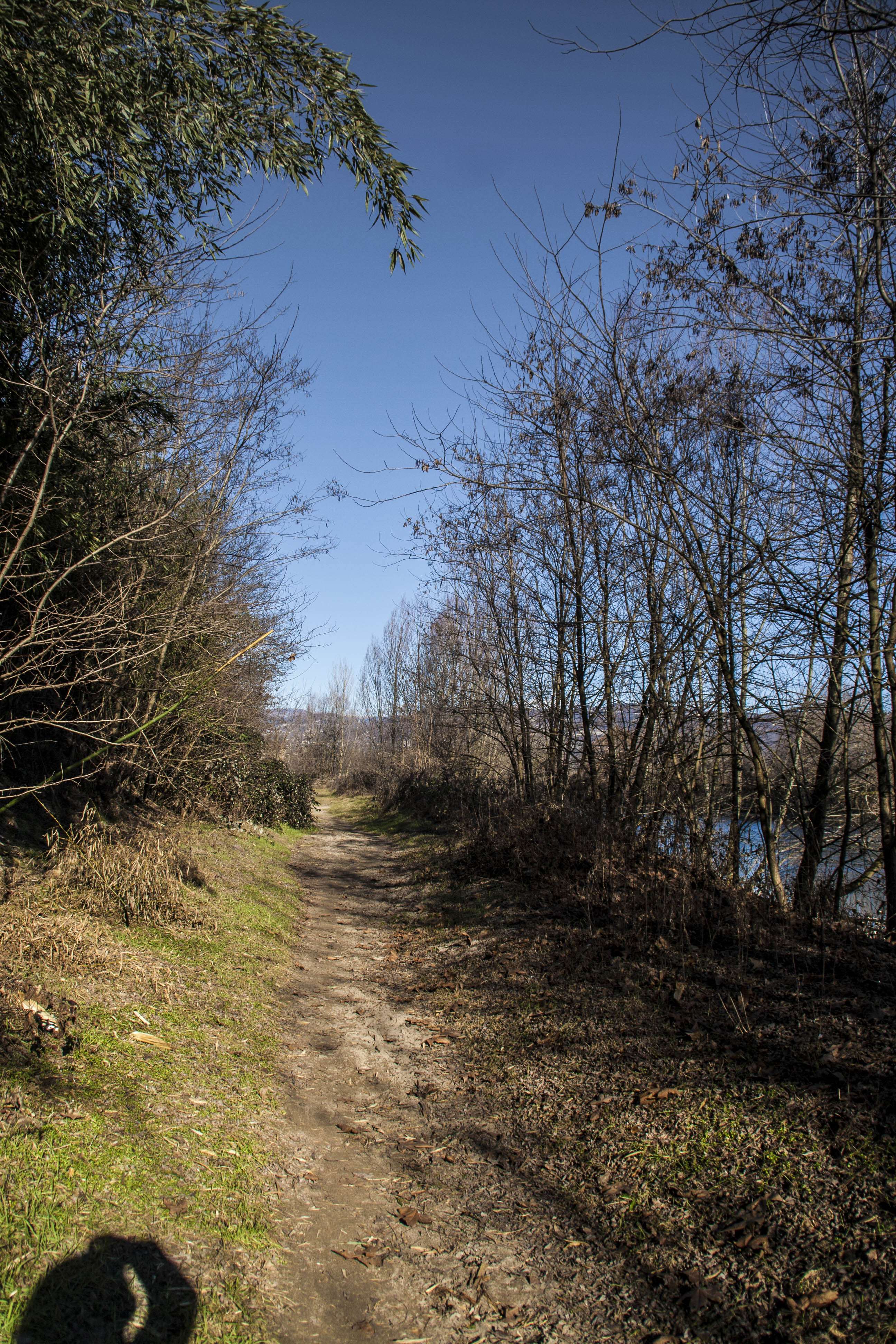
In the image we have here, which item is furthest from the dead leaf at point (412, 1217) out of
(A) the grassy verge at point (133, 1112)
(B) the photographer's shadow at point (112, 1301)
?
(B) the photographer's shadow at point (112, 1301)

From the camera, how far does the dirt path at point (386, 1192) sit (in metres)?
2.60

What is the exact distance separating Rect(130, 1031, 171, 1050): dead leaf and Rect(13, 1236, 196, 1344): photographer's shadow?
1.53 m

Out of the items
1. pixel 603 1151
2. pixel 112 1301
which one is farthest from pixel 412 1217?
pixel 112 1301

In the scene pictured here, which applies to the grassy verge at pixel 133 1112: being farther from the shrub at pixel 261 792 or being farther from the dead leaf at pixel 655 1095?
the shrub at pixel 261 792

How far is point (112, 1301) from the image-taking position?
7.64ft

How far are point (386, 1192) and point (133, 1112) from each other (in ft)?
4.23

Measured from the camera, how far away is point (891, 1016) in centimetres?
394

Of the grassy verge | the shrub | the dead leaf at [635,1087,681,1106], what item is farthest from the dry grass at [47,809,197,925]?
the shrub

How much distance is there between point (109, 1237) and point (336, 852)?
12325 mm

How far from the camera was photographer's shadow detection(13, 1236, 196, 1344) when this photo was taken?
2189 millimetres

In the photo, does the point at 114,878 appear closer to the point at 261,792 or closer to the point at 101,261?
the point at 101,261

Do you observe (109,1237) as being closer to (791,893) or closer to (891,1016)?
(891,1016)

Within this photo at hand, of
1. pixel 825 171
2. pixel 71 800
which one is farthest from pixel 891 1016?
pixel 71 800

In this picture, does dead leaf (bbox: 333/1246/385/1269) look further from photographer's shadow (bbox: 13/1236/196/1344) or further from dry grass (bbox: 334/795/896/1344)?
photographer's shadow (bbox: 13/1236/196/1344)
